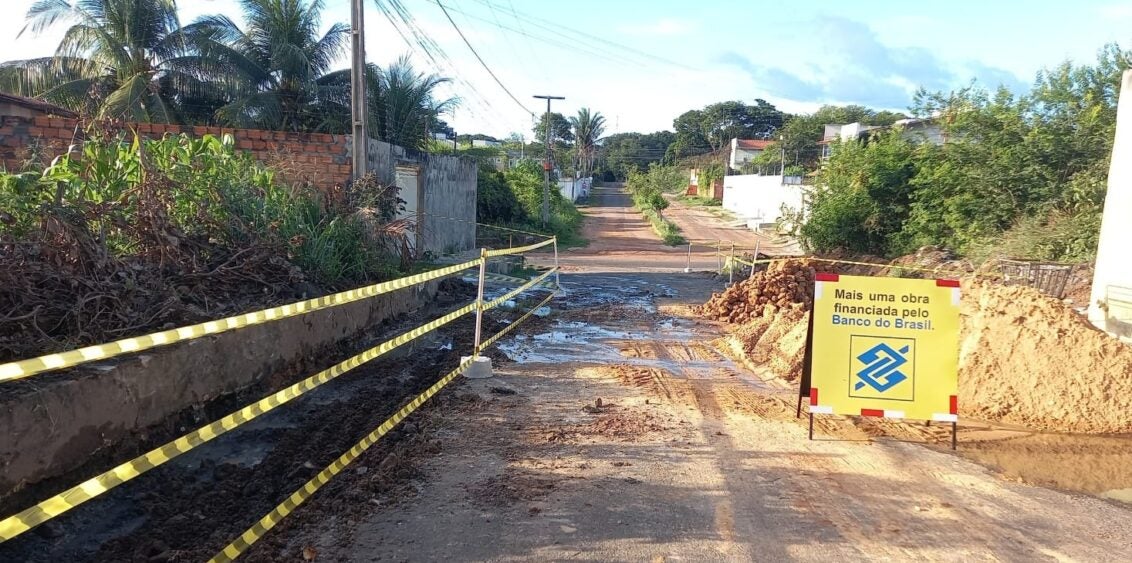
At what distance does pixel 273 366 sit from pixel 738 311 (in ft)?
26.0

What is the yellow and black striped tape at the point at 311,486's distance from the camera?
11.7 feet

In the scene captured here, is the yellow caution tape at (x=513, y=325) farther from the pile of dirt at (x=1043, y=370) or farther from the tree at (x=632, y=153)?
the tree at (x=632, y=153)

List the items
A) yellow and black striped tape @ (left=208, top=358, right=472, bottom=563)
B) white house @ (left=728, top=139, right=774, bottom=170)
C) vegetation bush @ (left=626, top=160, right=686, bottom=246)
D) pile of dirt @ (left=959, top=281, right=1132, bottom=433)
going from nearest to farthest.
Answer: yellow and black striped tape @ (left=208, top=358, right=472, bottom=563)
pile of dirt @ (left=959, top=281, right=1132, bottom=433)
vegetation bush @ (left=626, top=160, right=686, bottom=246)
white house @ (left=728, top=139, right=774, bottom=170)

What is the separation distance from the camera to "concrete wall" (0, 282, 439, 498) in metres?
3.88

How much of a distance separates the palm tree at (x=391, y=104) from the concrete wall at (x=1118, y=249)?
758 inches

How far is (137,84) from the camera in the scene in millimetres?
20859

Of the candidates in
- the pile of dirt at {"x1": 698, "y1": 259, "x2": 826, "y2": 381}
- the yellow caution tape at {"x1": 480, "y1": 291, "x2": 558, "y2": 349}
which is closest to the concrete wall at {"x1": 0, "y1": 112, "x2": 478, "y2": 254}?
the yellow caution tape at {"x1": 480, "y1": 291, "x2": 558, "y2": 349}

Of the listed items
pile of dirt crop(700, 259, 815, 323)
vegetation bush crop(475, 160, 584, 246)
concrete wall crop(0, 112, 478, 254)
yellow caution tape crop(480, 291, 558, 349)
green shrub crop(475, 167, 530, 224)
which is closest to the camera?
yellow caution tape crop(480, 291, 558, 349)

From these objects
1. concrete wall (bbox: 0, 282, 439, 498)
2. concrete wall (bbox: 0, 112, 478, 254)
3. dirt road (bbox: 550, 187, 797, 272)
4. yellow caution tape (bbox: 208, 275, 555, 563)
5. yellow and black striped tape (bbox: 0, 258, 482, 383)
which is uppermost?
concrete wall (bbox: 0, 112, 478, 254)

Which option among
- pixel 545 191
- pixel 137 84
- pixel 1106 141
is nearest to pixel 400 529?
pixel 1106 141

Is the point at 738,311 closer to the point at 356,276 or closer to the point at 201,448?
the point at 356,276

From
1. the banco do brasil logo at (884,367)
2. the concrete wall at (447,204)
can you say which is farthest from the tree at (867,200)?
the banco do brasil logo at (884,367)

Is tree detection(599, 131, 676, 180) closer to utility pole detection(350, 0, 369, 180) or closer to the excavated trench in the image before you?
utility pole detection(350, 0, 369, 180)

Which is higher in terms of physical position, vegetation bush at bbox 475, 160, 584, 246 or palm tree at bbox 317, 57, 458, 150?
palm tree at bbox 317, 57, 458, 150
